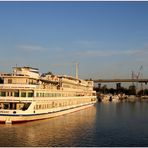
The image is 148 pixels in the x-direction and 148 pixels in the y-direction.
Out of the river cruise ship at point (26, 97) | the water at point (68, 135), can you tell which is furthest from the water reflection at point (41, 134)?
the river cruise ship at point (26, 97)

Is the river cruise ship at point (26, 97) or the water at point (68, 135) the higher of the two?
the river cruise ship at point (26, 97)

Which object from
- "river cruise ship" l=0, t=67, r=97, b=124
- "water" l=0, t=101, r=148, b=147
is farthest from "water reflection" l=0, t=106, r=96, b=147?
"river cruise ship" l=0, t=67, r=97, b=124

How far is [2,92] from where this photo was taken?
43.5 meters

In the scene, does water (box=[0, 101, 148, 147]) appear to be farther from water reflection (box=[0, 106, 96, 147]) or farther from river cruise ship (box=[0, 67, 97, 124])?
river cruise ship (box=[0, 67, 97, 124])

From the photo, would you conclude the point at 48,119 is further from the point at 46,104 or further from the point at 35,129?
the point at 35,129

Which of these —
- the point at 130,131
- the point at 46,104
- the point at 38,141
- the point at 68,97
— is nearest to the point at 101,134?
the point at 130,131

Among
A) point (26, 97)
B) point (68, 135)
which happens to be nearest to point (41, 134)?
point (68, 135)

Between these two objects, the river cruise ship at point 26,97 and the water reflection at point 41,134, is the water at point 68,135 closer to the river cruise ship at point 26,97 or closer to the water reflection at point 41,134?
the water reflection at point 41,134

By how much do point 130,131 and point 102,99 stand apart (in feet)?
328

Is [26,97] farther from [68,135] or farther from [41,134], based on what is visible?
[68,135]

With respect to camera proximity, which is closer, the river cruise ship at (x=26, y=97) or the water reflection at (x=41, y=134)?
the water reflection at (x=41, y=134)

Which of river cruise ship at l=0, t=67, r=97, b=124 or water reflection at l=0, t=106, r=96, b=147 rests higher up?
river cruise ship at l=0, t=67, r=97, b=124

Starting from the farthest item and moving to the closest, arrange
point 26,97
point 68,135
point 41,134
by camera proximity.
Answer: point 26,97 → point 41,134 → point 68,135

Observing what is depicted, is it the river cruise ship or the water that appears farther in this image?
the river cruise ship
